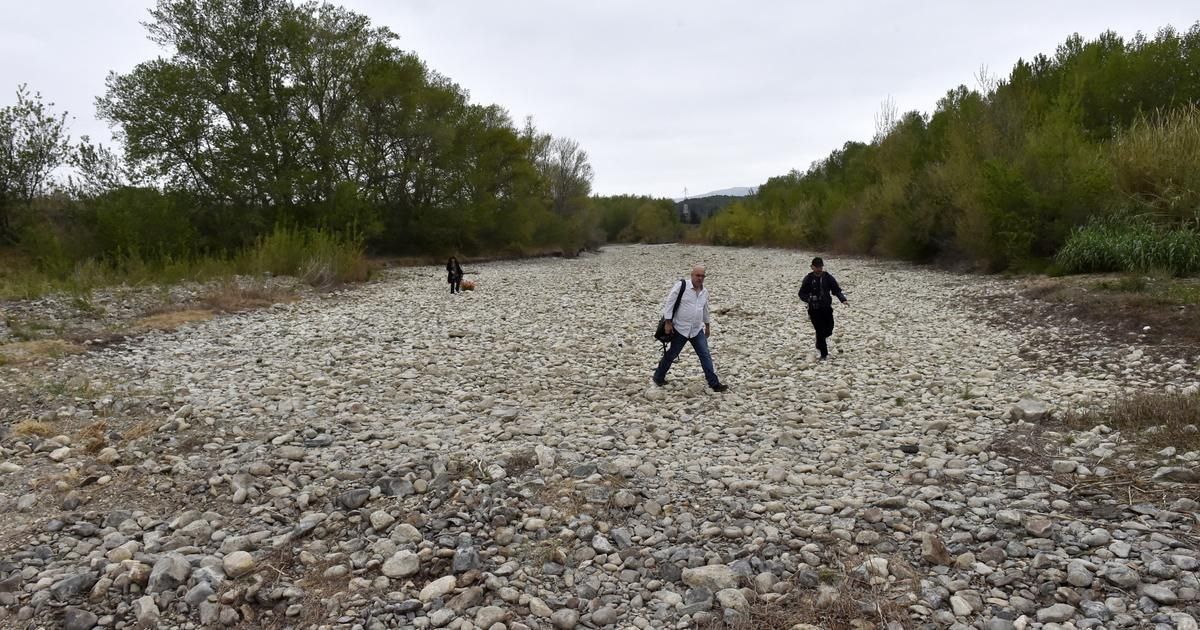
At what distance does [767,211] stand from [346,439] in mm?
76854

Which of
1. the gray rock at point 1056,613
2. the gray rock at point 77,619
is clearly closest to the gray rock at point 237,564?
the gray rock at point 77,619

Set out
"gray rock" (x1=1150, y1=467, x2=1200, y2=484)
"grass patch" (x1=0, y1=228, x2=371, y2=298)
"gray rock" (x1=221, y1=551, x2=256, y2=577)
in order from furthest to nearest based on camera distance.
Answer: "grass patch" (x1=0, y1=228, x2=371, y2=298)
"gray rock" (x1=1150, y1=467, x2=1200, y2=484)
"gray rock" (x1=221, y1=551, x2=256, y2=577)

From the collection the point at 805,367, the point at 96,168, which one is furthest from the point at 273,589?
the point at 96,168

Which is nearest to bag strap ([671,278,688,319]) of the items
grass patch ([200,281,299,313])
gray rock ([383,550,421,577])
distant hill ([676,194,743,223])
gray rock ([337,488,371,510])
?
gray rock ([337,488,371,510])

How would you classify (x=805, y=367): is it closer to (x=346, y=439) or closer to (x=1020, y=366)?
(x=1020, y=366)

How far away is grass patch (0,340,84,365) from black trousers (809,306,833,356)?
12.6 m

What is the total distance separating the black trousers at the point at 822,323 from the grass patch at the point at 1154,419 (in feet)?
15.0

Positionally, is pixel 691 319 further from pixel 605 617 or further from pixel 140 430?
pixel 140 430

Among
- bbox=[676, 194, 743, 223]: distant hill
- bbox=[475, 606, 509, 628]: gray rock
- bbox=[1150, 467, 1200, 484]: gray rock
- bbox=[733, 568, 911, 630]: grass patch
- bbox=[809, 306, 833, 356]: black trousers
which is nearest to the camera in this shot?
bbox=[733, 568, 911, 630]: grass patch

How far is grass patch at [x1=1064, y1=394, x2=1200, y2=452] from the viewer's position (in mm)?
6199

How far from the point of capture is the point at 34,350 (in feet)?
35.7

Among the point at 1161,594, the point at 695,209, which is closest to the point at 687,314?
the point at 1161,594

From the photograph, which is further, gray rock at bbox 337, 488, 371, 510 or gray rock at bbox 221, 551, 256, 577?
gray rock at bbox 337, 488, 371, 510

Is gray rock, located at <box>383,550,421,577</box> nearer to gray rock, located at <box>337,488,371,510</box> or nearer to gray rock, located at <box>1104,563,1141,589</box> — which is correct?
gray rock, located at <box>337,488,371,510</box>
